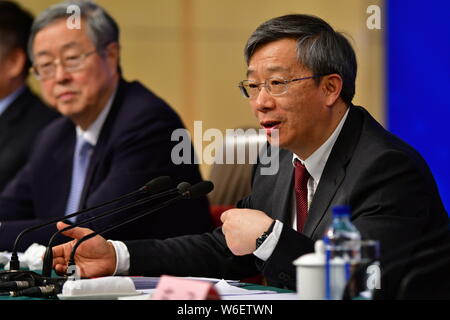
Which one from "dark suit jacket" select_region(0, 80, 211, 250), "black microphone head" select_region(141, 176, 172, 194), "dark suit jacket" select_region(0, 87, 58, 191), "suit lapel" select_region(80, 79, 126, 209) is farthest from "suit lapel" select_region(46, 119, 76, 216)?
"black microphone head" select_region(141, 176, 172, 194)

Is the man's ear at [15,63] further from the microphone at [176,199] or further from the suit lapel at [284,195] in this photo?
the microphone at [176,199]

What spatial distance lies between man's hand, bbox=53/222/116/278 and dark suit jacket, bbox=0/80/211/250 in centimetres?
68

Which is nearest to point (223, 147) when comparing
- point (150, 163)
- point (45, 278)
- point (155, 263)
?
point (150, 163)

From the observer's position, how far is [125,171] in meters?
3.46

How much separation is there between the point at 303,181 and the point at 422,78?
3.50 metres

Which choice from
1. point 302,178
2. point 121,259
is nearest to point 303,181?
point 302,178

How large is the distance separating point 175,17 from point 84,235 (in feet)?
14.9

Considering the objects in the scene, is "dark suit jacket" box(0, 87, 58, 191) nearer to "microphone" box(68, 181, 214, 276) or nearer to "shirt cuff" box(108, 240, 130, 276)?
"shirt cuff" box(108, 240, 130, 276)

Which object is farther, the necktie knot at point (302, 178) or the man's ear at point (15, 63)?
the man's ear at point (15, 63)

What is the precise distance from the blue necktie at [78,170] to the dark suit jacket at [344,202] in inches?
46.2

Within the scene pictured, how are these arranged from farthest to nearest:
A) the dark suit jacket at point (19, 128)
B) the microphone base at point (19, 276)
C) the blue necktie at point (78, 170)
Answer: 1. the dark suit jacket at point (19, 128)
2. the blue necktie at point (78, 170)
3. the microphone base at point (19, 276)

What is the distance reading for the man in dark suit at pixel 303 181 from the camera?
2.20 meters

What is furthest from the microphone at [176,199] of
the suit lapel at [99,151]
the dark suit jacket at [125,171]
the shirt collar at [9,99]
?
the shirt collar at [9,99]
